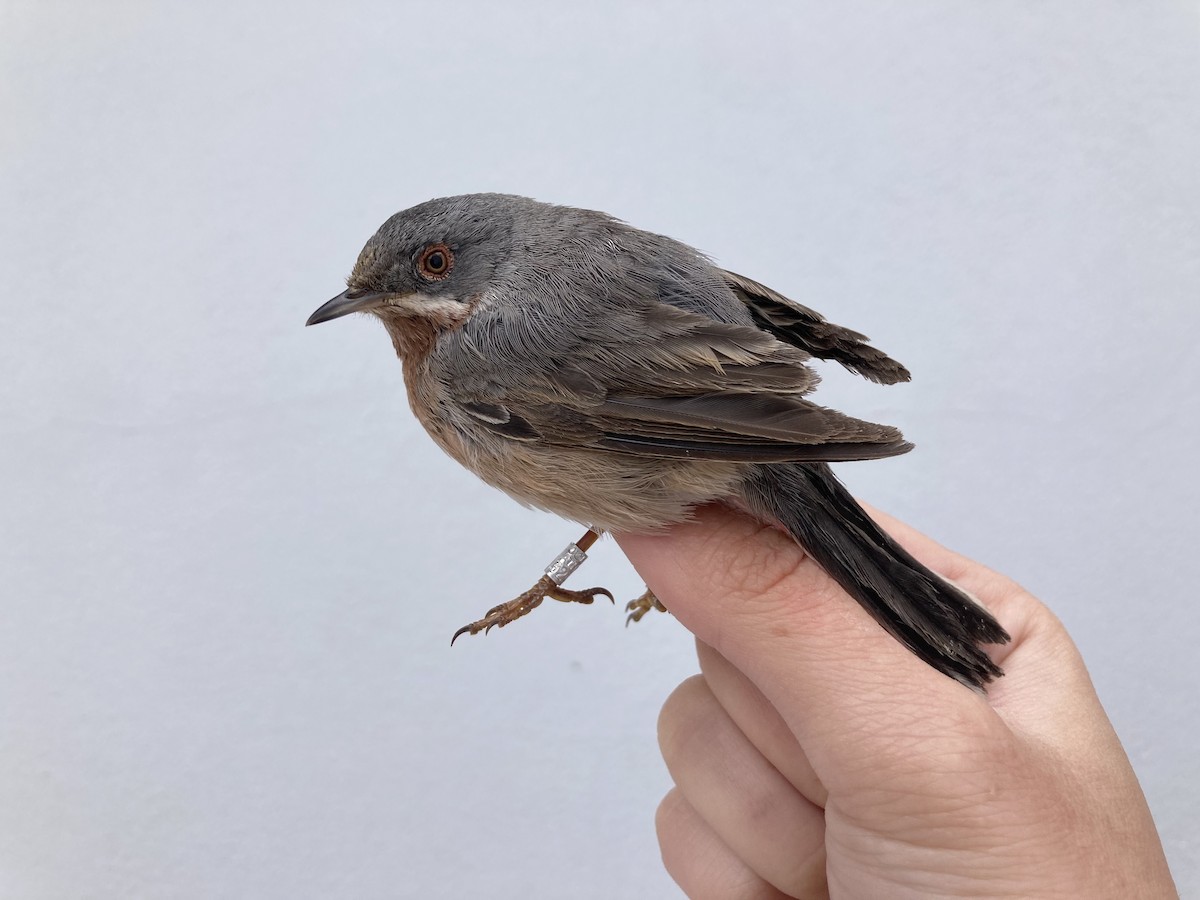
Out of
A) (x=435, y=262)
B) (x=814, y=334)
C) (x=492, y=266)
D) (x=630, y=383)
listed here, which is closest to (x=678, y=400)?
(x=630, y=383)

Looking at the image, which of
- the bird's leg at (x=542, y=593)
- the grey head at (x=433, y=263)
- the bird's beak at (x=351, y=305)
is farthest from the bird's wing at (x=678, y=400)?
the bird's leg at (x=542, y=593)

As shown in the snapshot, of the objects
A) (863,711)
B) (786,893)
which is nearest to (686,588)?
(863,711)

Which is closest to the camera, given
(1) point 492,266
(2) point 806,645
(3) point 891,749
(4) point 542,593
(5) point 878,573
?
(3) point 891,749

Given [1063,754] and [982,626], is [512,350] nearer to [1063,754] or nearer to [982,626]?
[982,626]

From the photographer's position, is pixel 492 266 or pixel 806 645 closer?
pixel 806 645

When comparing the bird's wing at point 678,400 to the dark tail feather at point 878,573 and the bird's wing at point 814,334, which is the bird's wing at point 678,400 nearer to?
the dark tail feather at point 878,573

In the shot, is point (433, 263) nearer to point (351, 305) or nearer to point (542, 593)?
point (351, 305)
